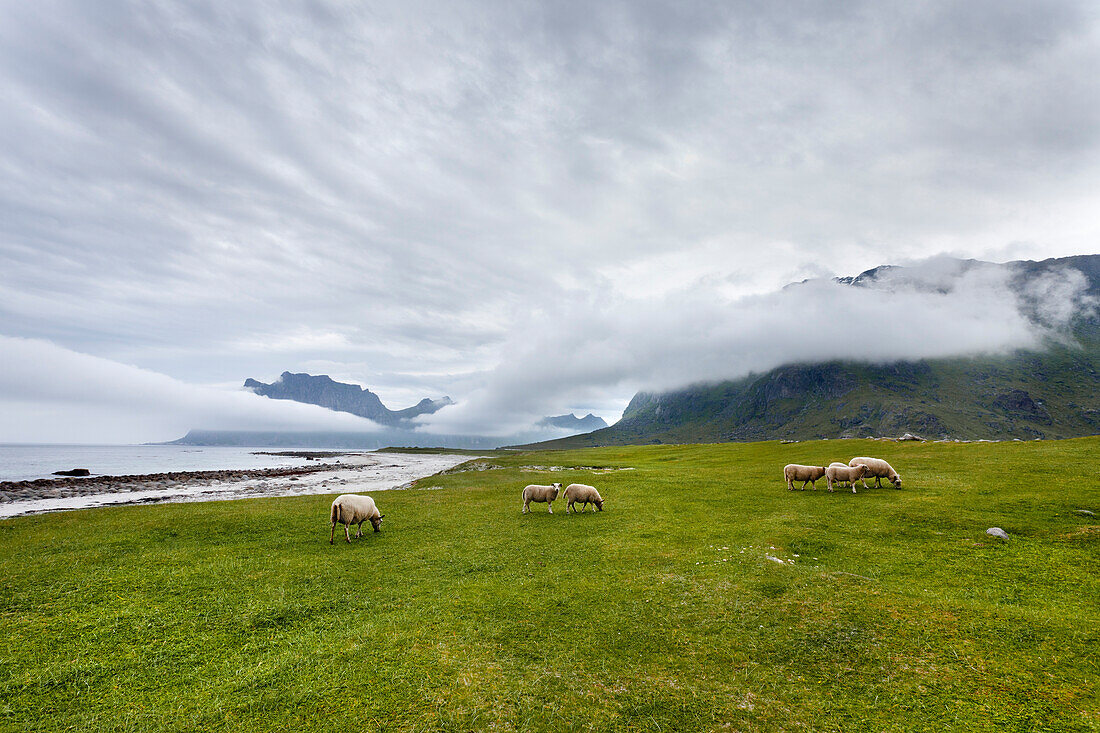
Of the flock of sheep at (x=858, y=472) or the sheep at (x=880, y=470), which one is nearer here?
the sheep at (x=880, y=470)

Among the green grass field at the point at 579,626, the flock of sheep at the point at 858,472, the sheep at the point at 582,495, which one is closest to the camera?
the green grass field at the point at 579,626

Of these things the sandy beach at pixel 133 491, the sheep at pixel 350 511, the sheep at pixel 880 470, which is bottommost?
the sandy beach at pixel 133 491

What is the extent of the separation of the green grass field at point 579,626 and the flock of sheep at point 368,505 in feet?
2.55

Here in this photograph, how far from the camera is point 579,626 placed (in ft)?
32.2

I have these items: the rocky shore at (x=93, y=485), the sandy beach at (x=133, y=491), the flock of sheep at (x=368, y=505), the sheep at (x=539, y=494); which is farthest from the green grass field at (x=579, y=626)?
the rocky shore at (x=93, y=485)

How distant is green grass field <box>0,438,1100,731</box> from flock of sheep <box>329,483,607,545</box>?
2.55ft

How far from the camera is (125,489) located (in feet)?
182

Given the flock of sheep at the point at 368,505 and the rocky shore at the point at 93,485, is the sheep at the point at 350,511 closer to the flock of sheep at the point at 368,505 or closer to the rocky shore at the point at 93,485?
the flock of sheep at the point at 368,505

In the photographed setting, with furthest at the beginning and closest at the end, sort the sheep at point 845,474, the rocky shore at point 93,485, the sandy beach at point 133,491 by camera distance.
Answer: the rocky shore at point 93,485 < the sandy beach at point 133,491 < the sheep at point 845,474

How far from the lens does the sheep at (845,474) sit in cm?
2445

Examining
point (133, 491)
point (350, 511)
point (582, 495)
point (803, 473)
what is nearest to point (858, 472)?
point (803, 473)

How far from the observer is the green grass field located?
22.5 ft

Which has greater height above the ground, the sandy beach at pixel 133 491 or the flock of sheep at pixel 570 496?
the flock of sheep at pixel 570 496

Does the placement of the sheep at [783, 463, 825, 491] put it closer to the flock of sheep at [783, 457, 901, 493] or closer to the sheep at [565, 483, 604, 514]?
the flock of sheep at [783, 457, 901, 493]
